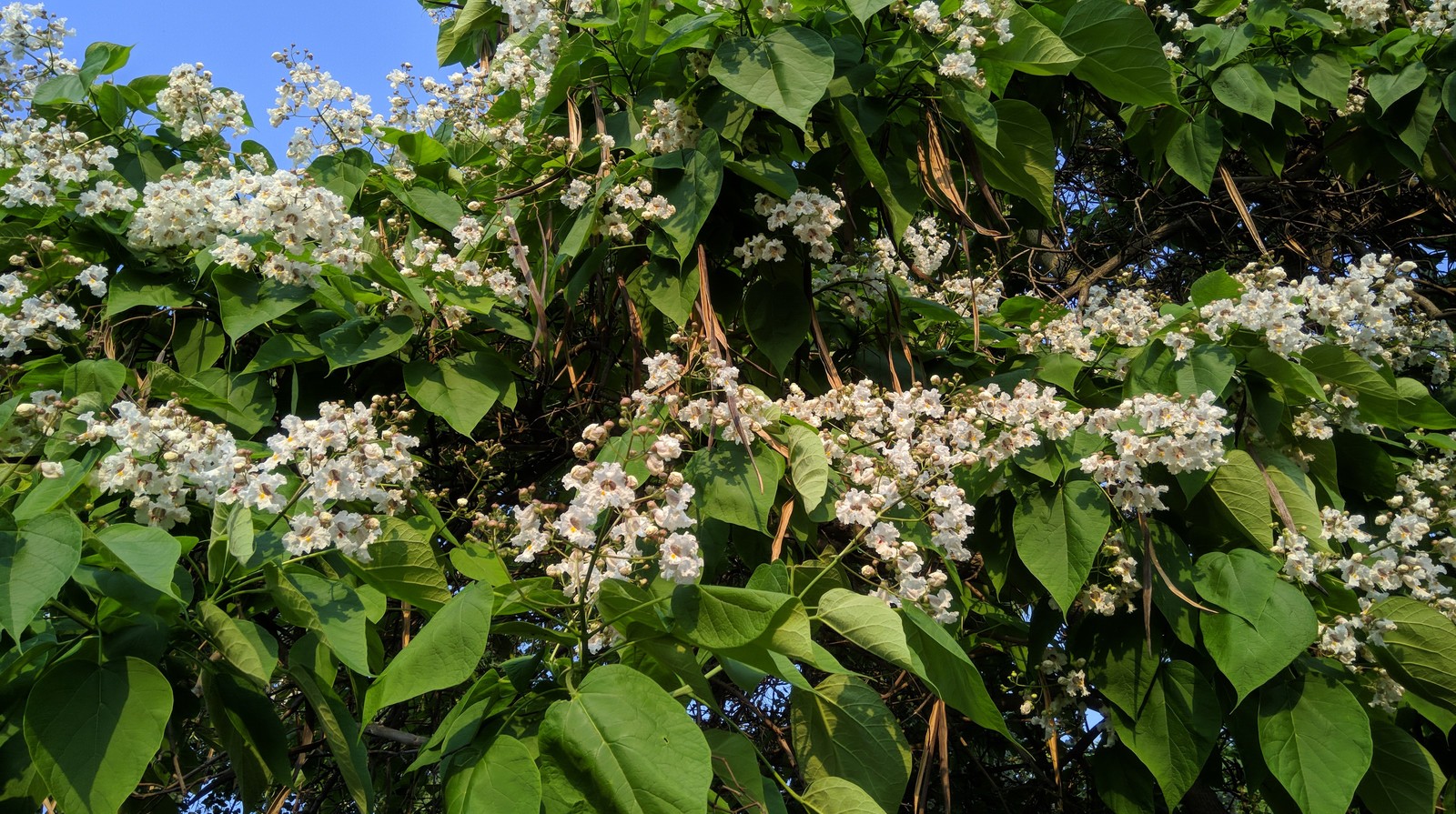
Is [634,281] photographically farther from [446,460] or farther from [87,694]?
[87,694]

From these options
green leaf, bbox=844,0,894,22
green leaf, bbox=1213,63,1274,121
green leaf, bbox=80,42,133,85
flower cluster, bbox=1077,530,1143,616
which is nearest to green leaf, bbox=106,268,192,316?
green leaf, bbox=80,42,133,85

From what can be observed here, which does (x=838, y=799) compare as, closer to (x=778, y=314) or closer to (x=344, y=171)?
(x=778, y=314)

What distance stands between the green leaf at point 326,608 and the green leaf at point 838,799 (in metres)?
0.48

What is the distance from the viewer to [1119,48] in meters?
1.71

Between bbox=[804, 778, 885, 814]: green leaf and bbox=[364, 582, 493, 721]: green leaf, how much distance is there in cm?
40

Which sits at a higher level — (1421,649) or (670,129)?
(670,129)

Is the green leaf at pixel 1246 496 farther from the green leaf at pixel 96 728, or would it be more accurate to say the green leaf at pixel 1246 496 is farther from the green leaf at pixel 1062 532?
the green leaf at pixel 96 728

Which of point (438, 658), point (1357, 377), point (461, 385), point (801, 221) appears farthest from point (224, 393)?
point (1357, 377)

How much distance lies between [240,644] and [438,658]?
21 cm

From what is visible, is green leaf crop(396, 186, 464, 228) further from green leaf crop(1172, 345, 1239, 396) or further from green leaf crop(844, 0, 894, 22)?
green leaf crop(1172, 345, 1239, 396)

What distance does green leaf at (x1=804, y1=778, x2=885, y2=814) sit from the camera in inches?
43.0

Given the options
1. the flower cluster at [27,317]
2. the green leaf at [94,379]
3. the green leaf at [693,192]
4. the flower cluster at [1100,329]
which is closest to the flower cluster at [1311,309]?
the flower cluster at [1100,329]

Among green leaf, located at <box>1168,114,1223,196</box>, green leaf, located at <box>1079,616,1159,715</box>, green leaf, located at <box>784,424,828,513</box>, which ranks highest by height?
green leaf, located at <box>784,424,828,513</box>

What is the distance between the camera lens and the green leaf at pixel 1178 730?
1487 millimetres
